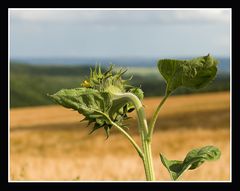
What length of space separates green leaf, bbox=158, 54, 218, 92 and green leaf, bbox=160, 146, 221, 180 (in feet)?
1.00

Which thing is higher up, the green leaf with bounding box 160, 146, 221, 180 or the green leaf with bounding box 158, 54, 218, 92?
the green leaf with bounding box 158, 54, 218, 92

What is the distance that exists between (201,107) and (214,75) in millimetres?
22842

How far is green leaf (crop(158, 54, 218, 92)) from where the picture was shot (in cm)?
206

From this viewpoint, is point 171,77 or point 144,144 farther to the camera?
point 171,77

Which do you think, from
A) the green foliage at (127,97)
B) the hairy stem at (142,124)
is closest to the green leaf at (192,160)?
the green foliage at (127,97)

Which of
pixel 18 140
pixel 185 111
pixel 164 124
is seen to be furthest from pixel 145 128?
pixel 185 111

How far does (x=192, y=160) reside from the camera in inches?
86.7

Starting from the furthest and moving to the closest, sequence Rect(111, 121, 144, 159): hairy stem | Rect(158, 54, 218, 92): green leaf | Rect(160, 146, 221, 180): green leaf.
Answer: Rect(160, 146, 221, 180): green leaf < Rect(158, 54, 218, 92): green leaf < Rect(111, 121, 144, 159): hairy stem

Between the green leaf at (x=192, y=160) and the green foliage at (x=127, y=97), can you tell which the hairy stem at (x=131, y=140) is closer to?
the green foliage at (x=127, y=97)

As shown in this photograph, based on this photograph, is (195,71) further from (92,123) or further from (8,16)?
(8,16)

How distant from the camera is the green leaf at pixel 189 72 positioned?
2061 millimetres

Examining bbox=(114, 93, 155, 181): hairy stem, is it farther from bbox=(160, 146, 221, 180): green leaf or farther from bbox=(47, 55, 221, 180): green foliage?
bbox=(160, 146, 221, 180): green leaf

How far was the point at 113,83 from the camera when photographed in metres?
2.10

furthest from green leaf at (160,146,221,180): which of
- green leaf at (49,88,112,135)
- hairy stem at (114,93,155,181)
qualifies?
green leaf at (49,88,112,135)
